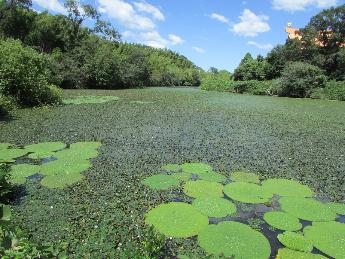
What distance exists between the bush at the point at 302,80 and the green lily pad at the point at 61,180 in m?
32.1

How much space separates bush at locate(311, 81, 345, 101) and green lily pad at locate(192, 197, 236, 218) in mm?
32110

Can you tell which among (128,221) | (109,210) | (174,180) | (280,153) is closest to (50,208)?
(109,210)

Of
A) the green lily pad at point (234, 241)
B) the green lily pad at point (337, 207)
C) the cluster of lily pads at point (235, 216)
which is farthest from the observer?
the green lily pad at point (337, 207)

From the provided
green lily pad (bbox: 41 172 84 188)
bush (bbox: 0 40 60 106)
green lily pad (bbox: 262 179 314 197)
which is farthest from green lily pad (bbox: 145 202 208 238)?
bush (bbox: 0 40 60 106)

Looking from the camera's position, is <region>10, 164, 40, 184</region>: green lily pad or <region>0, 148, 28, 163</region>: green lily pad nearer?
<region>10, 164, 40, 184</region>: green lily pad

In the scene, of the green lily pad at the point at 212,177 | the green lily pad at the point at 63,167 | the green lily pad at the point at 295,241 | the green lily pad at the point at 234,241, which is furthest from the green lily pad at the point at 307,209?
the green lily pad at the point at 63,167

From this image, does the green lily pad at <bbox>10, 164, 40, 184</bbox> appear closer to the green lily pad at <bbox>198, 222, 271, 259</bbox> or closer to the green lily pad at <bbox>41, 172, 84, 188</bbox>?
the green lily pad at <bbox>41, 172, 84, 188</bbox>

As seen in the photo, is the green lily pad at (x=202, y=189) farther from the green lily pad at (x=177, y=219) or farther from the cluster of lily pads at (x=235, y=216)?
the green lily pad at (x=177, y=219)

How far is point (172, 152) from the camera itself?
10281 mm

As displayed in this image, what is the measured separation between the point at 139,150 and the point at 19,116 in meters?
8.56

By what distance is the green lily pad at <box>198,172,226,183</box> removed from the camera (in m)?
7.84

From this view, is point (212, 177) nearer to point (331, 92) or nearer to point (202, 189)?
point (202, 189)

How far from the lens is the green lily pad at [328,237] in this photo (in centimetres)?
496

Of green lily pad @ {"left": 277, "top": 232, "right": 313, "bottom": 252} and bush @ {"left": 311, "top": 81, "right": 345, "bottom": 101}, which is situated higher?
bush @ {"left": 311, "top": 81, "right": 345, "bottom": 101}
